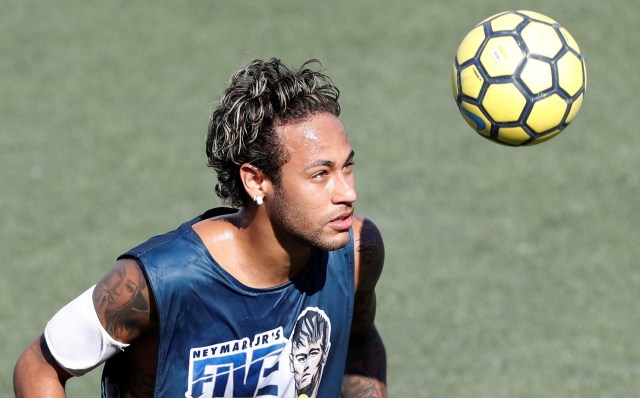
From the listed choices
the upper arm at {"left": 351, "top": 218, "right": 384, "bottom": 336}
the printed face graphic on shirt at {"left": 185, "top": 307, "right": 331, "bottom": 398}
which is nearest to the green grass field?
the upper arm at {"left": 351, "top": 218, "right": 384, "bottom": 336}

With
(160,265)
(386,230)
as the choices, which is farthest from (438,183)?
(160,265)

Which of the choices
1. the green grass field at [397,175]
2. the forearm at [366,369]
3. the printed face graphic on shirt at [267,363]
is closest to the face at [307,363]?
the printed face graphic on shirt at [267,363]

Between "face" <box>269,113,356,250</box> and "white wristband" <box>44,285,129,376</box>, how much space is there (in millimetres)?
875

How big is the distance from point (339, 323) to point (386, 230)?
5172 millimetres

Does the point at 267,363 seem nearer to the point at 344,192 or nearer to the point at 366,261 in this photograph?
the point at 366,261

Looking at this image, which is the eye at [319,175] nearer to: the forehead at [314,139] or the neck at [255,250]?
the forehead at [314,139]

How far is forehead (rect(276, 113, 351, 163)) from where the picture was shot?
5000 mm

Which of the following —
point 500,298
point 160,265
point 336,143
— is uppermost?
point 336,143

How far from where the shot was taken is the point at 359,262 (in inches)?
217

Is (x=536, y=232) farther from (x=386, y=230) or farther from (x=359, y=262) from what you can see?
(x=359, y=262)

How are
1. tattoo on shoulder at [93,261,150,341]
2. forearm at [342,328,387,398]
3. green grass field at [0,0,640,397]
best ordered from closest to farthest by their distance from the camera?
tattoo on shoulder at [93,261,150,341], forearm at [342,328,387,398], green grass field at [0,0,640,397]

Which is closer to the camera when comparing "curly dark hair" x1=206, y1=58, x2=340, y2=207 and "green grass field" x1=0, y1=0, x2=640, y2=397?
"curly dark hair" x1=206, y1=58, x2=340, y2=207

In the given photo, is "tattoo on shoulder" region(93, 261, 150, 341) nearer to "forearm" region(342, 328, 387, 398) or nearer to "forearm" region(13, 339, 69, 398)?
"forearm" region(13, 339, 69, 398)

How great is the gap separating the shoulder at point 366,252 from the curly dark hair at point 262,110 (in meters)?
0.60
